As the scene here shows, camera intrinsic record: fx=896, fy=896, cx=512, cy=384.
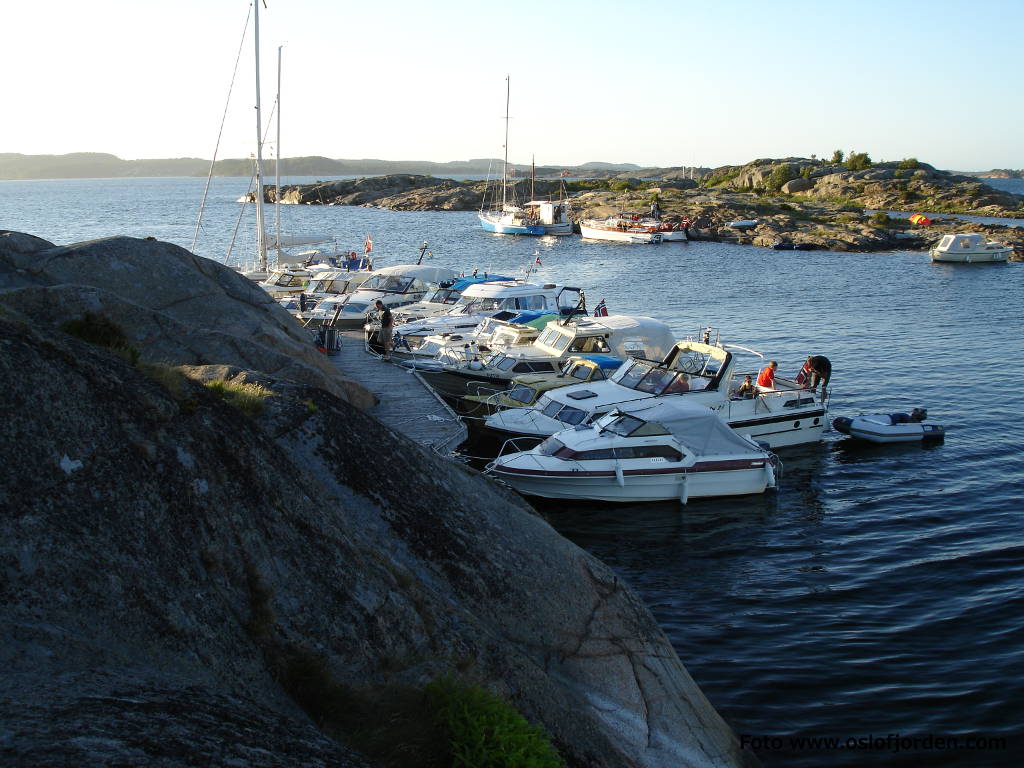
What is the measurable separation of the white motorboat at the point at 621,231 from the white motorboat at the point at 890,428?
225 ft

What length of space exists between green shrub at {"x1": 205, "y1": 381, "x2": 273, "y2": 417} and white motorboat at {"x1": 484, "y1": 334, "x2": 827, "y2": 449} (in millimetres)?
14829

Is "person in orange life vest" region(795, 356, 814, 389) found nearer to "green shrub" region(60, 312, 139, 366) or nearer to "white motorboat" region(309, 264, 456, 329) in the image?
"white motorboat" region(309, 264, 456, 329)

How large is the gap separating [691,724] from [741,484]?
1393cm

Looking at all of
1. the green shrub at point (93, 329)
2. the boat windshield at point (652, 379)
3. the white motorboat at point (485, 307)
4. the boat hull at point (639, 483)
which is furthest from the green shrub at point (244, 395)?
the white motorboat at point (485, 307)

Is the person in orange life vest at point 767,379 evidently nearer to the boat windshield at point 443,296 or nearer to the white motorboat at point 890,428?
the white motorboat at point 890,428

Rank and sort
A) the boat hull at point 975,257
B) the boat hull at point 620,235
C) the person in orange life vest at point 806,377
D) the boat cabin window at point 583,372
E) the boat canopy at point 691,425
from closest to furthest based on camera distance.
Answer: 1. the boat canopy at point 691,425
2. the boat cabin window at point 583,372
3. the person in orange life vest at point 806,377
4. the boat hull at point 975,257
5. the boat hull at point 620,235

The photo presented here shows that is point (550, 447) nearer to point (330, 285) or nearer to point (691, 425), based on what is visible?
point (691, 425)

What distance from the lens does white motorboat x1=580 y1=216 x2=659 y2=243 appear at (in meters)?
94.8

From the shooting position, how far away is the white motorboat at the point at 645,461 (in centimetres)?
2145

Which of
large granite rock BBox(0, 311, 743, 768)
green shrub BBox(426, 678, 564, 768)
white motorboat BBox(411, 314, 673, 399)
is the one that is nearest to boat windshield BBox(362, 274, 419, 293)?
white motorboat BBox(411, 314, 673, 399)

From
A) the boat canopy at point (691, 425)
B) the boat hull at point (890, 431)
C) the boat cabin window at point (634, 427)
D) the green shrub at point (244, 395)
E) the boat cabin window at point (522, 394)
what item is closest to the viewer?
the green shrub at point (244, 395)

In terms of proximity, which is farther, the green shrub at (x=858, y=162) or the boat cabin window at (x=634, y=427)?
the green shrub at (x=858, y=162)

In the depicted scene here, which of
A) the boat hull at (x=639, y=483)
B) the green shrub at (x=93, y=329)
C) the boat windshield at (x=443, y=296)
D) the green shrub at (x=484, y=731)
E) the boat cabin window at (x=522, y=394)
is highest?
the green shrub at (x=93, y=329)

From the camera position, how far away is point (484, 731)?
6555 millimetres
